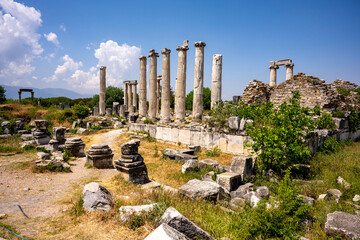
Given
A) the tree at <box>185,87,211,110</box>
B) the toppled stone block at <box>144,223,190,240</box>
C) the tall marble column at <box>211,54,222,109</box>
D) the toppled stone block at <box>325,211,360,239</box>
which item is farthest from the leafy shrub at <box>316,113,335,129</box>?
the tree at <box>185,87,211,110</box>

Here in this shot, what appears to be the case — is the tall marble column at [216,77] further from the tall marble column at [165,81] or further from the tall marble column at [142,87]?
the tall marble column at [142,87]

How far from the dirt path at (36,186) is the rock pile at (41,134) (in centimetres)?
298

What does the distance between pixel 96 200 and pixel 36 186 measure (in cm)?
353

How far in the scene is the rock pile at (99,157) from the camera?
30.6ft

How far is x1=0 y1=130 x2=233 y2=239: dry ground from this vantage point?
386 centimetres

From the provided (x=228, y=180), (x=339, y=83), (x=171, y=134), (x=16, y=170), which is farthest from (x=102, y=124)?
(x=339, y=83)

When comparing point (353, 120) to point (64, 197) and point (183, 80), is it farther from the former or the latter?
point (64, 197)

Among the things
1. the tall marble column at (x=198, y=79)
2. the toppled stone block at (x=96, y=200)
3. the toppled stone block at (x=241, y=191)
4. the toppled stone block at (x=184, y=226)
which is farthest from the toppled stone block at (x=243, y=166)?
the tall marble column at (x=198, y=79)

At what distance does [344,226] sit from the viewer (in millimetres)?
3986

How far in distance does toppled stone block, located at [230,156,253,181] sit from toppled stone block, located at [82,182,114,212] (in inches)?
177

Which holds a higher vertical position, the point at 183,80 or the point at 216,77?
the point at 216,77

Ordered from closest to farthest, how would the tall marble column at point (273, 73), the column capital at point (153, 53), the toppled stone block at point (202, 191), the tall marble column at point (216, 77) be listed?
1. the toppled stone block at point (202, 191)
2. the tall marble column at point (216, 77)
3. the column capital at point (153, 53)
4. the tall marble column at point (273, 73)

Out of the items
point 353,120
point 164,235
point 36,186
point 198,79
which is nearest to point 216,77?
Result: point 198,79

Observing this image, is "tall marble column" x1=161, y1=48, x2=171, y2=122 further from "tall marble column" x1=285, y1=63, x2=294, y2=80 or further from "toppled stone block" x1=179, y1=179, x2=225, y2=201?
"toppled stone block" x1=179, y1=179, x2=225, y2=201
